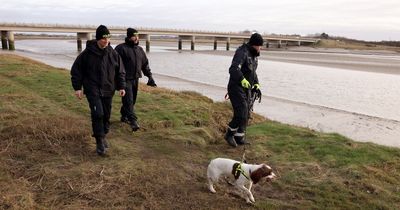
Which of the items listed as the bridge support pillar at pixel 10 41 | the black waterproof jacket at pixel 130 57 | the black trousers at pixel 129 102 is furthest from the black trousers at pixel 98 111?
the bridge support pillar at pixel 10 41

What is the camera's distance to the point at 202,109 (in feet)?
31.8

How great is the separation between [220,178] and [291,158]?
5.34ft

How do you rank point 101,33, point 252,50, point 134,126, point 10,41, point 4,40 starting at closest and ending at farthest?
point 101,33, point 252,50, point 134,126, point 10,41, point 4,40

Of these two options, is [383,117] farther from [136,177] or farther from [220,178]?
[136,177]

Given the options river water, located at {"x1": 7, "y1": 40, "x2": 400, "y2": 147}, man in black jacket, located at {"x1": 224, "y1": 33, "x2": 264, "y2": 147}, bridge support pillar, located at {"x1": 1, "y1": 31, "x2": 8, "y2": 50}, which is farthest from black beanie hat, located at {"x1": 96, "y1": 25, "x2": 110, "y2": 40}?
bridge support pillar, located at {"x1": 1, "y1": 31, "x2": 8, "y2": 50}

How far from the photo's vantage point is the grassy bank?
15.4 ft

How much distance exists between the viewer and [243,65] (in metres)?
6.86

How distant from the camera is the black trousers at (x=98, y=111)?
18.9ft

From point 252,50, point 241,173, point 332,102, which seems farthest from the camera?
point 332,102

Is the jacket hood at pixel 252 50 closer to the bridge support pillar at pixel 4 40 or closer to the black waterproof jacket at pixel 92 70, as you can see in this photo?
the black waterproof jacket at pixel 92 70

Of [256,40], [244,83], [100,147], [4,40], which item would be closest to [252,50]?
[256,40]

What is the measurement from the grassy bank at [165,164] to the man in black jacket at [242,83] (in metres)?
0.34

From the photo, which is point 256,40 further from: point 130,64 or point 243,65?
point 130,64

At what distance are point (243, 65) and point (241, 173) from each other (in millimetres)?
2560
